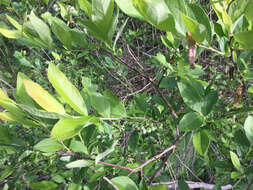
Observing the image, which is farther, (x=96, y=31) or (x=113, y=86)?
(x=113, y=86)

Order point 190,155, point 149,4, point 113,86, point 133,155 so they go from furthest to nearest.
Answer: point 113,86, point 190,155, point 133,155, point 149,4

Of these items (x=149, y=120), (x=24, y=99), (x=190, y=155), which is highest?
(x=24, y=99)

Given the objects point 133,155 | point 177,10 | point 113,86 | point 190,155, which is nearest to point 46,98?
point 177,10

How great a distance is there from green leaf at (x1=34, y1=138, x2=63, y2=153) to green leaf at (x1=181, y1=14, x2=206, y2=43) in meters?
0.40

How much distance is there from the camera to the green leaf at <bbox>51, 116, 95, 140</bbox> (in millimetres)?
362

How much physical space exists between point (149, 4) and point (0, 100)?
0.34 meters

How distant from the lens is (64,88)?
0.41 m

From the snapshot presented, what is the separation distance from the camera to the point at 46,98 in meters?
0.39

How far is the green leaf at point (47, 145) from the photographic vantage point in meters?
0.50

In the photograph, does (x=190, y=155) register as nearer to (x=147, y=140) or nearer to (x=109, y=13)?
(x=147, y=140)

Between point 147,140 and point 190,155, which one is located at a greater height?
point 147,140

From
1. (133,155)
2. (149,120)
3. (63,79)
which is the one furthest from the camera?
(133,155)

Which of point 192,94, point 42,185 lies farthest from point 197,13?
point 42,185

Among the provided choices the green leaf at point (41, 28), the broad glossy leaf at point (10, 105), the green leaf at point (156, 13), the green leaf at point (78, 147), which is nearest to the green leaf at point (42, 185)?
the green leaf at point (78, 147)
